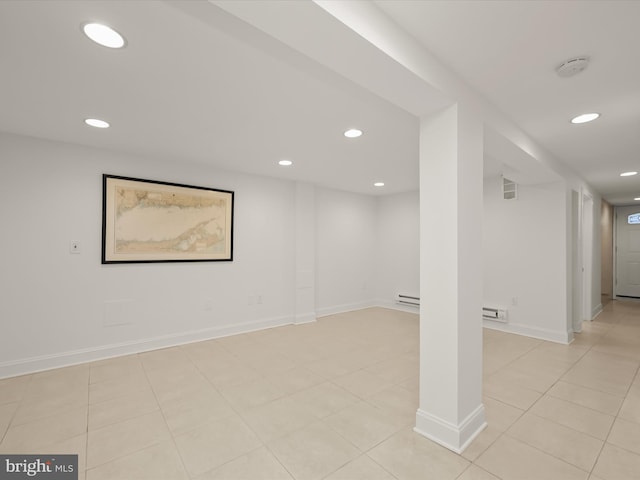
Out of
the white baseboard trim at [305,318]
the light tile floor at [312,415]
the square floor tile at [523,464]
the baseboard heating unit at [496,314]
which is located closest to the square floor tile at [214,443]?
the light tile floor at [312,415]

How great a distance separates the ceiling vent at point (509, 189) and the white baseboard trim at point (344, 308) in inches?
129

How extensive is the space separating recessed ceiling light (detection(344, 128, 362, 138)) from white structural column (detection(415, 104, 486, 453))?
Answer: 87 centimetres

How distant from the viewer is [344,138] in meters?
3.04

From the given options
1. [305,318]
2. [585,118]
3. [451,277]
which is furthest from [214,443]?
[585,118]

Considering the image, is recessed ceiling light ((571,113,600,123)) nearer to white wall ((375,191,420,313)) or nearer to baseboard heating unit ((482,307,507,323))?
baseboard heating unit ((482,307,507,323))

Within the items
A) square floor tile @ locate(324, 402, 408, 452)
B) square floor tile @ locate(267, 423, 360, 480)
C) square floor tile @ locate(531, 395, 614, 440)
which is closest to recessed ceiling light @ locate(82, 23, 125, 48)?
square floor tile @ locate(267, 423, 360, 480)

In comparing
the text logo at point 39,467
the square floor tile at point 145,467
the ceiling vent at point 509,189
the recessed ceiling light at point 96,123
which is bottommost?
the text logo at point 39,467

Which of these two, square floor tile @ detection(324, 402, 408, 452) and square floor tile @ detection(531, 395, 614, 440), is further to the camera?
square floor tile @ detection(531, 395, 614, 440)

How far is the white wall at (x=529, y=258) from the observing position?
4.06 meters

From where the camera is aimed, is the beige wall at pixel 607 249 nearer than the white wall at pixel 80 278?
No

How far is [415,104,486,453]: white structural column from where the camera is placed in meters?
1.88

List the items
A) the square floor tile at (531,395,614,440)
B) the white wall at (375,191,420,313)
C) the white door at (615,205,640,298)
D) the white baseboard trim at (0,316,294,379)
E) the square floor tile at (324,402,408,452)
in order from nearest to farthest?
the square floor tile at (324,402,408,452), the square floor tile at (531,395,614,440), the white baseboard trim at (0,316,294,379), the white wall at (375,191,420,313), the white door at (615,205,640,298)

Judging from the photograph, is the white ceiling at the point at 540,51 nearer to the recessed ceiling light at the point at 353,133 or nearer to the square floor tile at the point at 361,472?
the recessed ceiling light at the point at 353,133

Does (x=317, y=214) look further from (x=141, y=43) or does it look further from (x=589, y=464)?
(x=589, y=464)
